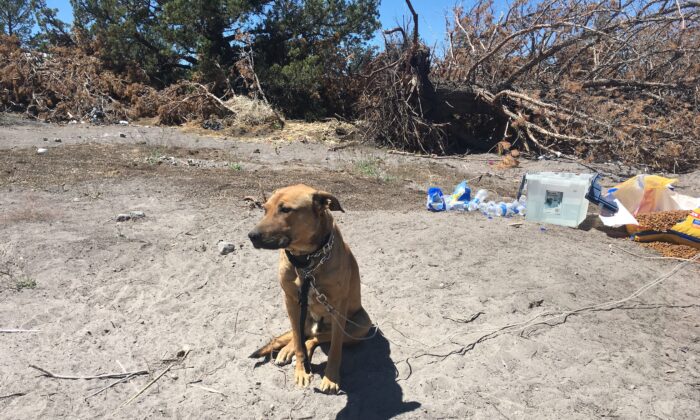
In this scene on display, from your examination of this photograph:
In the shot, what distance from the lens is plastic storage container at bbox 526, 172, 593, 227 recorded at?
5852 millimetres

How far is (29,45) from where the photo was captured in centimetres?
1512

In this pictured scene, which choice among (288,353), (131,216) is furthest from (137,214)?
(288,353)

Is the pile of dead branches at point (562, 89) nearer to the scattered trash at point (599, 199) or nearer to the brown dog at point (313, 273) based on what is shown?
the scattered trash at point (599, 199)

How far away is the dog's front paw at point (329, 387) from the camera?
304 centimetres

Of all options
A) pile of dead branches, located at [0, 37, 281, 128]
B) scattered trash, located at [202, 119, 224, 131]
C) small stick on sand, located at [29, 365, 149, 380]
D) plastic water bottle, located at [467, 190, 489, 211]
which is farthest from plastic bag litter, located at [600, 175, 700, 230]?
scattered trash, located at [202, 119, 224, 131]

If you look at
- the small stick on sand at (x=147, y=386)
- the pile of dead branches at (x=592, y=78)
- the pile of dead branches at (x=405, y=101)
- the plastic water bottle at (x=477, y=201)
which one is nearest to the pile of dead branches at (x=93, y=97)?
the pile of dead branches at (x=405, y=101)

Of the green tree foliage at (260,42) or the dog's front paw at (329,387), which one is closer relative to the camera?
the dog's front paw at (329,387)

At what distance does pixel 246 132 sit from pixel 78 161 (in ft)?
14.7

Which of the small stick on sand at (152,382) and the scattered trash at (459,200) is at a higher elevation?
the scattered trash at (459,200)

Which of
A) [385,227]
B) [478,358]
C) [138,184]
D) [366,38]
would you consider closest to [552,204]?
[385,227]

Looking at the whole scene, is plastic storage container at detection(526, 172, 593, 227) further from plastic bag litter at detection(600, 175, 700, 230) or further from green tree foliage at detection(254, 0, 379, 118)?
green tree foliage at detection(254, 0, 379, 118)

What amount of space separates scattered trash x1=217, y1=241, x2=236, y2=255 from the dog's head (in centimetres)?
232

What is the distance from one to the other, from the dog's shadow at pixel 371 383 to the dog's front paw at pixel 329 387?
0.25 feet

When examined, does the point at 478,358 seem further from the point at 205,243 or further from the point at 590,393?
the point at 205,243
